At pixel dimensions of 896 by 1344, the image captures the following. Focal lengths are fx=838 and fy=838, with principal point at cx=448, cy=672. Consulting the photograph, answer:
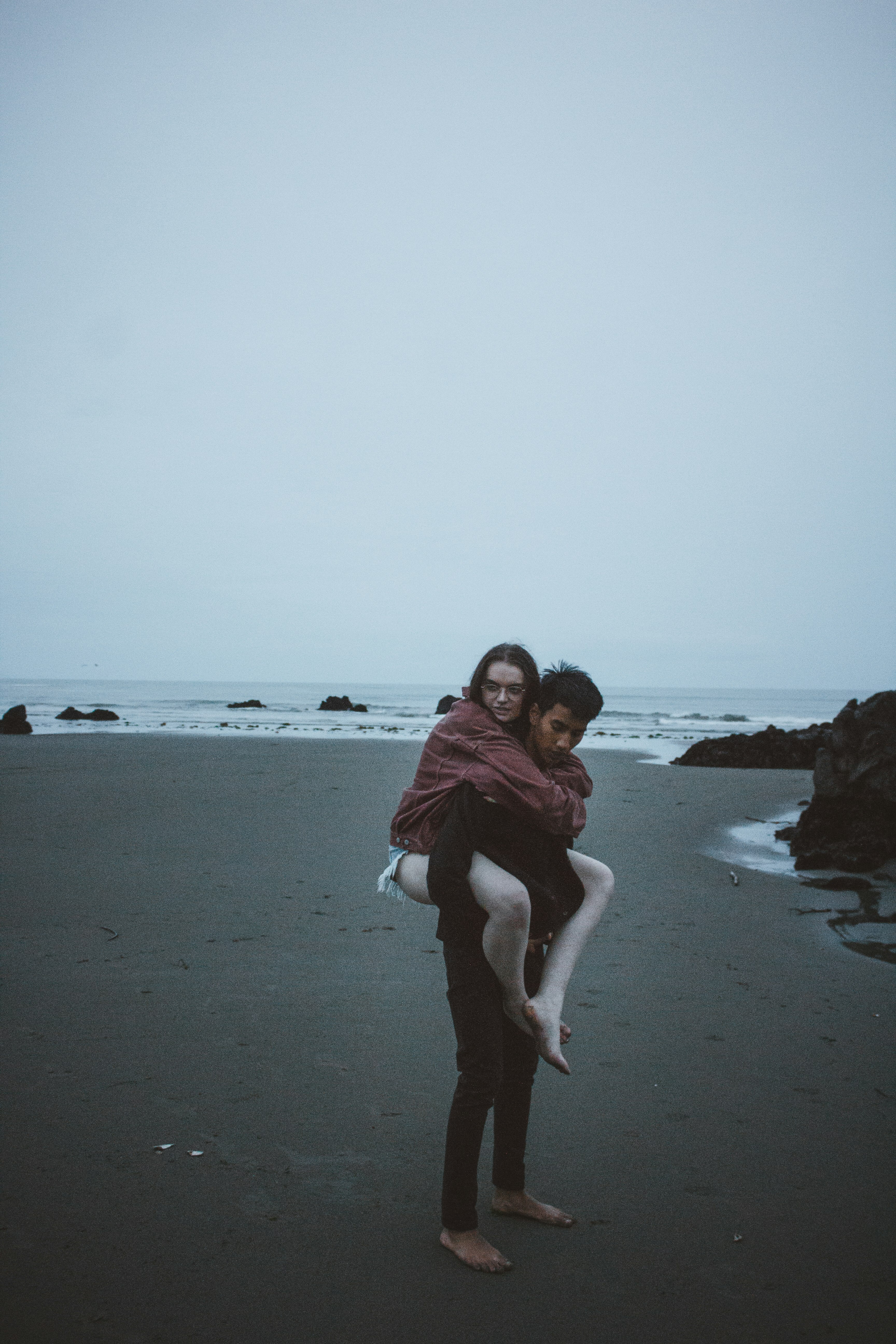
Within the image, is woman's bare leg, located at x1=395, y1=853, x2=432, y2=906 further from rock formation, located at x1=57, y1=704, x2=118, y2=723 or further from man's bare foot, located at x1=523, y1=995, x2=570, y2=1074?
rock formation, located at x1=57, y1=704, x2=118, y2=723

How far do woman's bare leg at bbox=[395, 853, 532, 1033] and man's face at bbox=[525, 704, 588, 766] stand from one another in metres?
0.38

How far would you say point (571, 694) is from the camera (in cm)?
233

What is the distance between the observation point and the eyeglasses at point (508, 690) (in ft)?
7.84

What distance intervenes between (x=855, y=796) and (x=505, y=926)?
5667mm

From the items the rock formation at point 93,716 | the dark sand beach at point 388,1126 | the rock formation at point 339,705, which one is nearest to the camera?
the dark sand beach at point 388,1126

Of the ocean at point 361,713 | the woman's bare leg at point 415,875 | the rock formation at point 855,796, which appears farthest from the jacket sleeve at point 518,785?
the ocean at point 361,713

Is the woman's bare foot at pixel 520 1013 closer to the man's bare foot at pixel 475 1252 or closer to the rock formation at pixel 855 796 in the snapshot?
the man's bare foot at pixel 475 1252

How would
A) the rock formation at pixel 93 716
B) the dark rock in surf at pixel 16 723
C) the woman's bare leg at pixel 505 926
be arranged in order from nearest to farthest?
the woman's bare leg at pixel 505 926
the dark rock in surf at pixel 16 723
the rock formation at pixel 93 716

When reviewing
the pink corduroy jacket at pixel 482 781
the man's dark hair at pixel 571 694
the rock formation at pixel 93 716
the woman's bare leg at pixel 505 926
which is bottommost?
the rock formation at pixel 93 716

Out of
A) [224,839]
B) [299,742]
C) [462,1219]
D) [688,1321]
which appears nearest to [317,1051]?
[462,1219]

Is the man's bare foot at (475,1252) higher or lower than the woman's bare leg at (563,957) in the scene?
lower

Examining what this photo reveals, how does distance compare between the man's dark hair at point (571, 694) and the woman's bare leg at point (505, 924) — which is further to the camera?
the man's dark hair at point (571, 694)

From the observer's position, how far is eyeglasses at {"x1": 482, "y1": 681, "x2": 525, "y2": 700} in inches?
94.0

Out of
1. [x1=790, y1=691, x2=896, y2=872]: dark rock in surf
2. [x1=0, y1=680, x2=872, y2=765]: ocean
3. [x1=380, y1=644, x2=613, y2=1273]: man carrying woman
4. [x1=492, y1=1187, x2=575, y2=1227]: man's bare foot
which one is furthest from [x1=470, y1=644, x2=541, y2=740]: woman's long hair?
[x1=0, y1=680, x2=872, y2=765]: ocean
